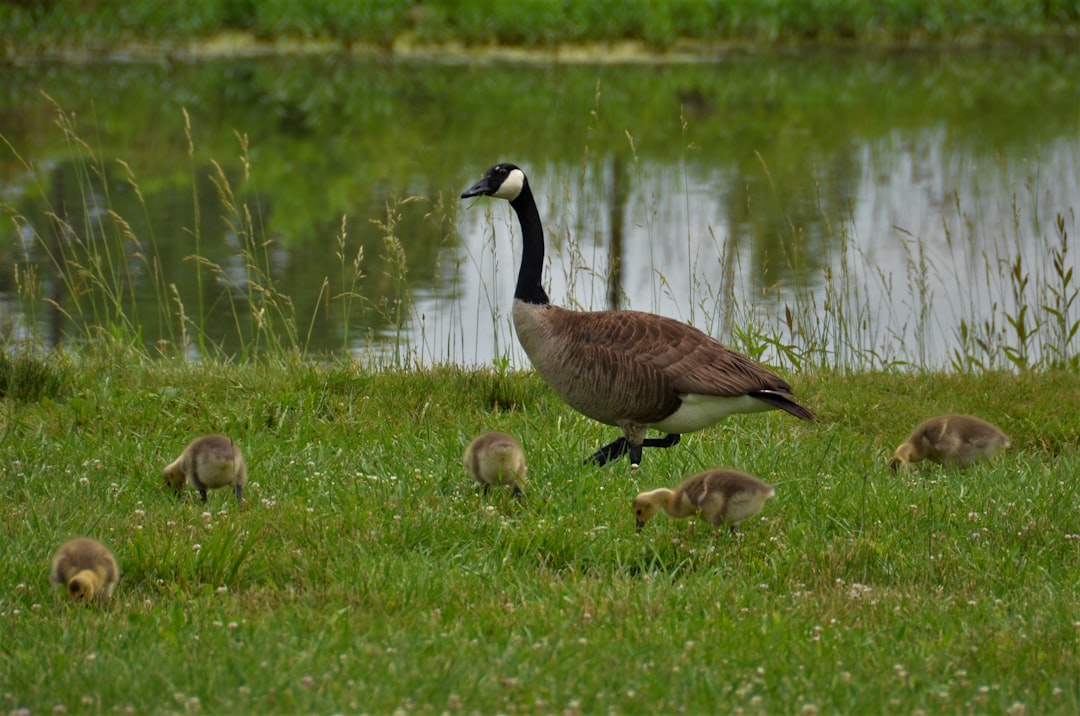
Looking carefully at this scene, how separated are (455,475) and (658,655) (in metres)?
2.16

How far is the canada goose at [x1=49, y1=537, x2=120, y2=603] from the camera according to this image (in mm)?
4602

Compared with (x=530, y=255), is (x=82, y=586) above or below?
below

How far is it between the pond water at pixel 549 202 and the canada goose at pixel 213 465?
219cm

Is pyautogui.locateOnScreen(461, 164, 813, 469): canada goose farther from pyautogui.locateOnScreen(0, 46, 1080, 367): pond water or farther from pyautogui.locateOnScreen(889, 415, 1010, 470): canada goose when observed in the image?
pyautogui.locateOnScreen(0, 46, 1080, 367): pond water

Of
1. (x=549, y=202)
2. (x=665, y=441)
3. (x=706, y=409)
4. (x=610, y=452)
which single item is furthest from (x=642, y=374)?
(x=549, y=202)

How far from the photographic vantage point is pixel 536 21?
30.4m

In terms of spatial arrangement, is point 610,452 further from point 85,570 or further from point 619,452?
point 85,570

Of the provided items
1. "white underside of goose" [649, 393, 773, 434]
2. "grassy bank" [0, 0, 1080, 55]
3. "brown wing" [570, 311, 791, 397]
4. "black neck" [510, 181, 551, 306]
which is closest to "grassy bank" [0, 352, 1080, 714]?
"white underside of goose" [649, 393, 773, 434]

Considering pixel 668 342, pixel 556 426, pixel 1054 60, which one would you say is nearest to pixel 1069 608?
pixel 668 342

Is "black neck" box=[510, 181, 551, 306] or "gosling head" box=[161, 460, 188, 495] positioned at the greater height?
"black neck" box=[510, 181, 551, 306]

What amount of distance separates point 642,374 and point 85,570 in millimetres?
2810

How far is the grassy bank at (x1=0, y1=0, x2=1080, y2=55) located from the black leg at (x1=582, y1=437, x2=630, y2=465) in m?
24.9

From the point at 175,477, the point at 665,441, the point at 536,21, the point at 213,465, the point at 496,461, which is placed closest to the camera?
the point at 213,465

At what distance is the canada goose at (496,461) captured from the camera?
5758mm
